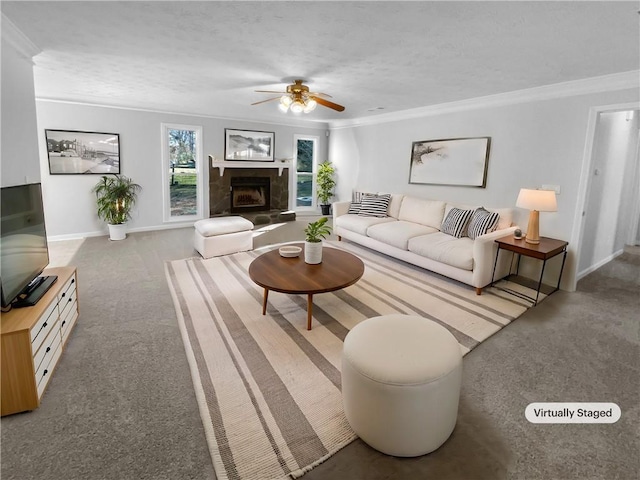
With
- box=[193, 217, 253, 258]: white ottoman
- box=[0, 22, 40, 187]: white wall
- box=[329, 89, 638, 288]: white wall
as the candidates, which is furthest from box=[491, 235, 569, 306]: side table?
box=[0, 22, 40, 187]: white wall

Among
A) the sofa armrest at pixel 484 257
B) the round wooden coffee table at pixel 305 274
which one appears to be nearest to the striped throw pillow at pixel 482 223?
the sofa armrest at pixel 484 257

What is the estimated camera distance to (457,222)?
4.51m

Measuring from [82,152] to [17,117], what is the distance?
334 centimetres

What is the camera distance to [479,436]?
1818 millimetres

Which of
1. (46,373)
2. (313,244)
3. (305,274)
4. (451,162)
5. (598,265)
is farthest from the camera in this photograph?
(451,162)

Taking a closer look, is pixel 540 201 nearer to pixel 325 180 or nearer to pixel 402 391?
pixel 402 391

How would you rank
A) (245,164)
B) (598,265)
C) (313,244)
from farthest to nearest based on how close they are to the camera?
(245,164)
(598,265)
(313,244)

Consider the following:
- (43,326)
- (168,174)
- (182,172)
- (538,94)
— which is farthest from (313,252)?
(182,172)

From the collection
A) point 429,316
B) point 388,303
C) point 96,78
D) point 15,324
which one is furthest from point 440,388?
point 96,78

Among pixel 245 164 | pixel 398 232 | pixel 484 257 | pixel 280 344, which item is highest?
pixel 245 164

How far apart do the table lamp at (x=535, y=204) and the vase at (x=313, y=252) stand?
2361mm

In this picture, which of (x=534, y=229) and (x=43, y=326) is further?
(x=534, y=229)

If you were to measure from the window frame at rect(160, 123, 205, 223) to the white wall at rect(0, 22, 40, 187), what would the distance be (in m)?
3.36

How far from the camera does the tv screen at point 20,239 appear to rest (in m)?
1.97
